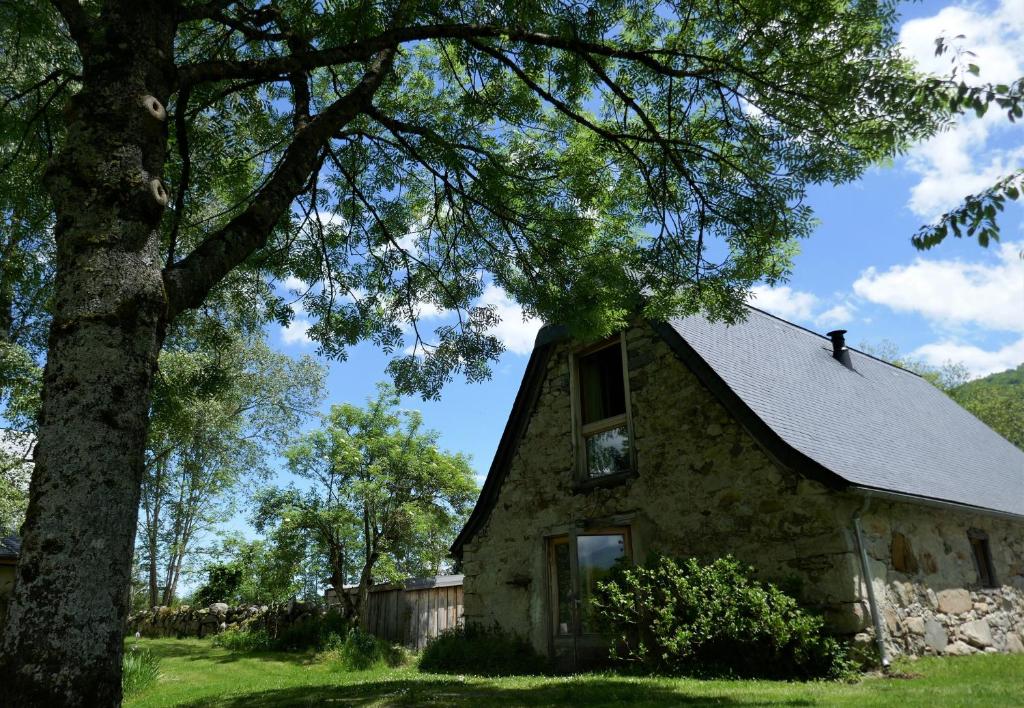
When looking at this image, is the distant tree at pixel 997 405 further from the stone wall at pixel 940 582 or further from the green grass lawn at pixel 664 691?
the green grass lawn at pixel 664 691

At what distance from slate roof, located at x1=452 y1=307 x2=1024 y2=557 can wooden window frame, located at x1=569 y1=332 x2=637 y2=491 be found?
69 centimetres

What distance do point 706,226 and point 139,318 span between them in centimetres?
485

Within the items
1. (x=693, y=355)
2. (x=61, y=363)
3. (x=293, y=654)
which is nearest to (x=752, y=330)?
(x=693, y=355)

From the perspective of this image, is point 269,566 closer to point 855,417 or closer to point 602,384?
point 602,384

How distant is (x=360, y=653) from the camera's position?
12.7 meters

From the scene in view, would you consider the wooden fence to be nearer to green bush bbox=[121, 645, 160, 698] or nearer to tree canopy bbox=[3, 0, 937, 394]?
green bush bbox=[121, 645, 160, 698]

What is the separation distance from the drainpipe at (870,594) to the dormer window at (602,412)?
3.30 meters

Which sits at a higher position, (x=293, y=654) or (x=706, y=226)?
(x=706, y=226)

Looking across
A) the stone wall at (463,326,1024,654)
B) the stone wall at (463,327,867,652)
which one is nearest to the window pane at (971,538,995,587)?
the stone wall at (463,326,1024,654)

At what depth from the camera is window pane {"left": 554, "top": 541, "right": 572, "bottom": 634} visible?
397 inches

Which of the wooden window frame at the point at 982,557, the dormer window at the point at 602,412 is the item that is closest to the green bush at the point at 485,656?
the dormer window at the point at 602,412

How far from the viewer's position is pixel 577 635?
31.4 feet

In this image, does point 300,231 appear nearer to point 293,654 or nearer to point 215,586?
point 293,654

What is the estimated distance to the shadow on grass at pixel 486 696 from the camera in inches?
217
